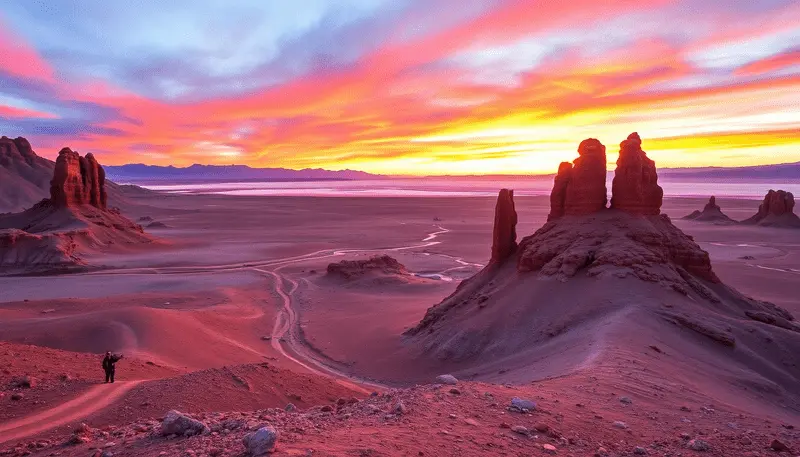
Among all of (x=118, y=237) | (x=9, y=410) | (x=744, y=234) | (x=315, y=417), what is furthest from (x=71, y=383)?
(x=744, y=234)

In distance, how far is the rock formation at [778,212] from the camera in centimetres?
7669

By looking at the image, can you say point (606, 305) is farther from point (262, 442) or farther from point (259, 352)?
point (259, 352)

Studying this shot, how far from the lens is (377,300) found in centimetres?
3500

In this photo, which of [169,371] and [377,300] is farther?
[377,300]

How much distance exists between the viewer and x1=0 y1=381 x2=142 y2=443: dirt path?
10141 mm

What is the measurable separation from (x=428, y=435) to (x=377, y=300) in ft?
91.9

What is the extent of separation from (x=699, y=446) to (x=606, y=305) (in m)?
11.2

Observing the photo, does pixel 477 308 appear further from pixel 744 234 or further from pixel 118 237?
pixel 744 234

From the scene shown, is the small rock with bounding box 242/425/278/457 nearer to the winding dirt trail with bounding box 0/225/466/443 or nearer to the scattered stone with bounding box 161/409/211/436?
the scattered stone with bounding box 161/409/211/436

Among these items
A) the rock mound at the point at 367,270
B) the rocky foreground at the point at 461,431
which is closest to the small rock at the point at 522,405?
the rocky foreground at the point at 461,431

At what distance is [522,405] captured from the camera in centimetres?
855

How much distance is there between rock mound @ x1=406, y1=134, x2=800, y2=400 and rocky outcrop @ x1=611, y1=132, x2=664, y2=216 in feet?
0.15

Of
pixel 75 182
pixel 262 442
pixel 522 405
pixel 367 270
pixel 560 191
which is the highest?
pixel 75 182

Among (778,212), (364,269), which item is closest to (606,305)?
(364,269)
